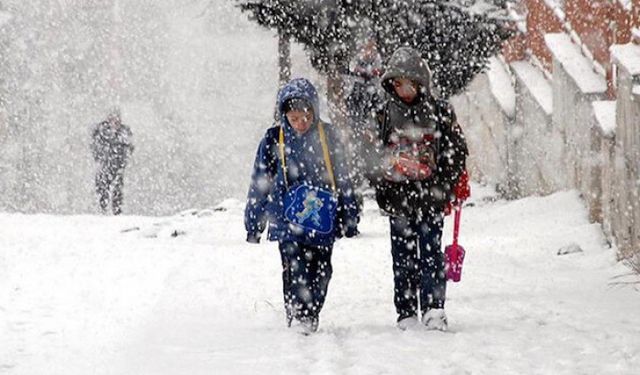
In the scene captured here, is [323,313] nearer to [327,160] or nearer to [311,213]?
[311,213]

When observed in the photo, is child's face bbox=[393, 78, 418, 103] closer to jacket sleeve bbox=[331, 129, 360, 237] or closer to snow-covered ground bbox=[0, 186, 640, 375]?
jacket sleeve bbox=[331, 129, 360, 237]

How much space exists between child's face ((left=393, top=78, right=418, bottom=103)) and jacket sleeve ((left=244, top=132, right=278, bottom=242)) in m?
0.77

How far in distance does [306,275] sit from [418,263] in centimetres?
64

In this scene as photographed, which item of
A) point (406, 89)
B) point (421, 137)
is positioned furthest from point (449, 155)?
point (406, 89)

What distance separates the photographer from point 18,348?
21.5ft

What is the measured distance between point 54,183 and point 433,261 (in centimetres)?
3467

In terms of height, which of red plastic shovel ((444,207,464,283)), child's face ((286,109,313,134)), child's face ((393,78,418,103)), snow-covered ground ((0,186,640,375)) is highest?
child's face ((393,78,418,103))

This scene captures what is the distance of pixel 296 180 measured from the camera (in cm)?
658

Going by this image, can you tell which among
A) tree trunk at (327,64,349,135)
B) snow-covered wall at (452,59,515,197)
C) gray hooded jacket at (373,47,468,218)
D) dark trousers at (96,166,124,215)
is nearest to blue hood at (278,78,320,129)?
gray hooded jacket at (373,47,468,218)

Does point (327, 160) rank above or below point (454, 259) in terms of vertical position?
above

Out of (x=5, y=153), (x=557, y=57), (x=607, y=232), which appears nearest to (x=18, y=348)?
(x=607, y=232)

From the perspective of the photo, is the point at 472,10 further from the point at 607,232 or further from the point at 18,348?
the point at 18,348

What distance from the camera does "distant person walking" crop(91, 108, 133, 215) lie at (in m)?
Answer: 18.9

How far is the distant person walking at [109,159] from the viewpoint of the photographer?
18.9 metres
